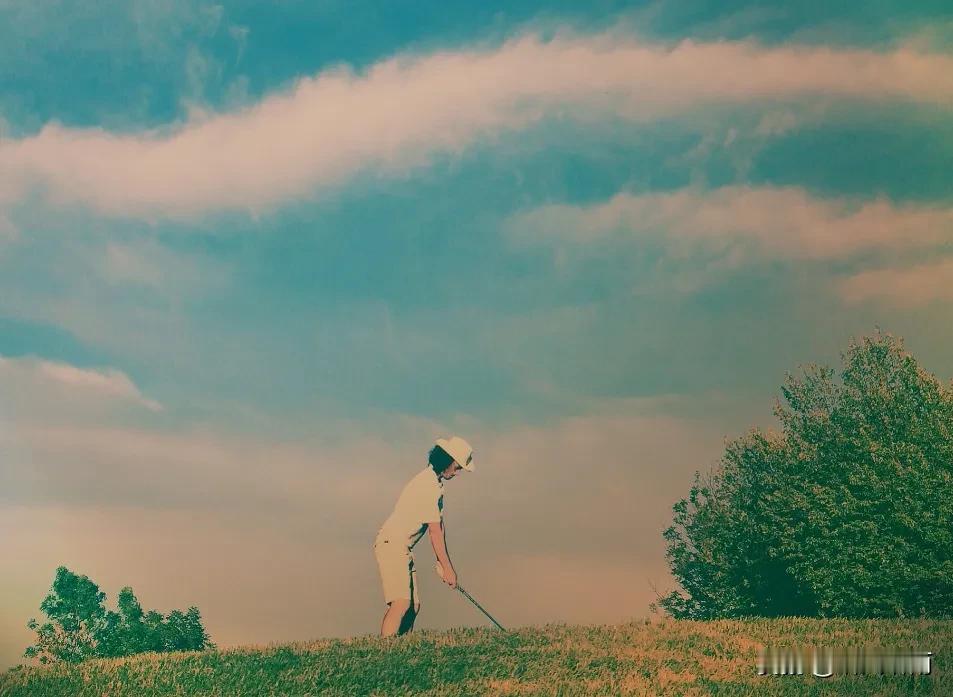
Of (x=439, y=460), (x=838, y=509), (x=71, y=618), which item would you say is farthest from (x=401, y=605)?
(x=71, y=618)

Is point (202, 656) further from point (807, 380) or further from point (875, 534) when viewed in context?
point (807, 380)

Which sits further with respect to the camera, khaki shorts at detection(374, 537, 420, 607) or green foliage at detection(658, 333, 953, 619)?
green foliage at detection(658, 333, 953, 619)

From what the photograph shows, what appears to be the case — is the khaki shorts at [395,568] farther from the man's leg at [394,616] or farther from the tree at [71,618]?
the tree at [71,618]

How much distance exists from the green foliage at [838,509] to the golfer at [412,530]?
29.8 metres

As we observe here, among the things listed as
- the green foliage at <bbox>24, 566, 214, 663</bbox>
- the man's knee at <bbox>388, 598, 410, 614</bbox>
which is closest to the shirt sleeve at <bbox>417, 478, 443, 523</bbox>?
the man's knee at <bbox>388, 598, 410, 614</bbox>

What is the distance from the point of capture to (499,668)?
13219 mm

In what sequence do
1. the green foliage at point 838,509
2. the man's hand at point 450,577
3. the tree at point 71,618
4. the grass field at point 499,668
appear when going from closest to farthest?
the grass field at point 499,668 < the man's hand at point 450,577 < the green foliage at point 838,509 < the tree at point 71,618

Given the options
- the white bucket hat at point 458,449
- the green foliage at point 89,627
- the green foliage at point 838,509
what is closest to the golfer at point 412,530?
the white bucket hat at point 458,449

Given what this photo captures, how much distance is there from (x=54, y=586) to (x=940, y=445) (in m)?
59.8

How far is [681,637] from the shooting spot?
15.1m

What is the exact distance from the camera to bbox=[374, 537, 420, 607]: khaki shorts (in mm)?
15023

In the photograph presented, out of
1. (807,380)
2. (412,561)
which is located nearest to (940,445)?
(807,380)

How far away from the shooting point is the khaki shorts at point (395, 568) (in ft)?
49.3

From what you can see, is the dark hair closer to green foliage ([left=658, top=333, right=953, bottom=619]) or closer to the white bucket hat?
the white bucket hat
